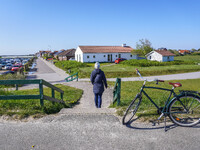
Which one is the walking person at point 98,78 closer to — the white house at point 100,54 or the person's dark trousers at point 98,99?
the person's dark trousers at point 98,99

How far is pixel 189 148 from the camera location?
2.84 metres

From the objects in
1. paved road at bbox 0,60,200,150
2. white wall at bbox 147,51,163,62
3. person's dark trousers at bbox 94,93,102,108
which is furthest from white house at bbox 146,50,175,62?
paved road at bbox 0,60,200,150

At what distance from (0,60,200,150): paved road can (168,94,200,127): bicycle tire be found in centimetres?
19

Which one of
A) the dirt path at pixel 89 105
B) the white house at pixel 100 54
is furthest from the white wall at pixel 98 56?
the dirt path at pixel 89 105

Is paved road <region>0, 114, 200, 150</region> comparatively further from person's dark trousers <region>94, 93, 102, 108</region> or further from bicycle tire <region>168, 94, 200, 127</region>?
person's dark trousers <region>94, 93, 102, 108</region>

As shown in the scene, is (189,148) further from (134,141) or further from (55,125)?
(55,125)

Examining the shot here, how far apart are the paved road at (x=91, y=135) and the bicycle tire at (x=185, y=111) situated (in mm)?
187

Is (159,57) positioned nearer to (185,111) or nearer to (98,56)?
(98,56)

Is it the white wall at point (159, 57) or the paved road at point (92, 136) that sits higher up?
the white wall at point (159, 57)

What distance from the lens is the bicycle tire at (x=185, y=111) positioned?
365 cm

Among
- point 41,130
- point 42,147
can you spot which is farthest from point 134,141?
point 41,130

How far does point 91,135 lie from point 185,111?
2415 millimetres

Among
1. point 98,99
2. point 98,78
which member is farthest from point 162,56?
point 98,78

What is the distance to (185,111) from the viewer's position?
386cm
